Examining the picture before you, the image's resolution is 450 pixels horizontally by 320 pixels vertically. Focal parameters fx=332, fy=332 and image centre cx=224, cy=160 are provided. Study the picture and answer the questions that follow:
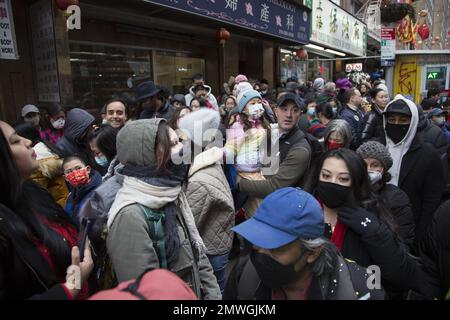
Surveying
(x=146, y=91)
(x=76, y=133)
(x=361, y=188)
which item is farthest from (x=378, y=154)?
(x=146, y=91)

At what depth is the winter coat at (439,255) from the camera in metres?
1.67

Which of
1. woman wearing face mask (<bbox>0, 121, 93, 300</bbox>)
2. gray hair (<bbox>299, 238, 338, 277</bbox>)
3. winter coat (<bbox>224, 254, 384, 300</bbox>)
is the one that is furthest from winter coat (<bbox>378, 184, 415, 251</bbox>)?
woman wearing face mask (<bbox>0, 121, 93, 300</bbox>)

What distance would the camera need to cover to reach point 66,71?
4.94 meters

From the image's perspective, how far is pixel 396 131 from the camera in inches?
116

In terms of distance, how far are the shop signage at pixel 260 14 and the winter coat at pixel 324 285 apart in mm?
4950

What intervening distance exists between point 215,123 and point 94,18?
5.12 meters

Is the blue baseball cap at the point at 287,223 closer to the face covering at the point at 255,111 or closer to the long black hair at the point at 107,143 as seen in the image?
the long black hair at the point at 107,143

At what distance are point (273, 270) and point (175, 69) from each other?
8.55m

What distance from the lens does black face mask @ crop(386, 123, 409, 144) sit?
2912mm

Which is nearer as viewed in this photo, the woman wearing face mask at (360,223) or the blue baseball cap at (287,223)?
the blue baseball cap at (287,223)

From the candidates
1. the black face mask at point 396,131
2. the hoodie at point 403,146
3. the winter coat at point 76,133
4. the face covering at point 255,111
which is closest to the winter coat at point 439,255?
the hoodie at point 403,146

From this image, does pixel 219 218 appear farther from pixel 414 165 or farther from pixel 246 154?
pixel 414 165
